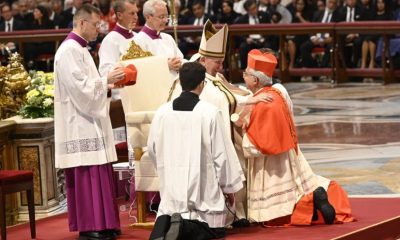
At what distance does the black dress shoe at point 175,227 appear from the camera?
7816mm

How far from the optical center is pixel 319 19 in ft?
63.4

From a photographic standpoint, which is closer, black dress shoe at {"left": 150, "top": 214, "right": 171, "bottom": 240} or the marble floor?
black dress shoe at {"left": 150, "top": 214, "right": 171, "bottom": 240}

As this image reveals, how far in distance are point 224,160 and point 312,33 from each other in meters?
11.2

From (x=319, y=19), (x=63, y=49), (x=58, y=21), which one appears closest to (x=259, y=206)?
(x=63, y=49)

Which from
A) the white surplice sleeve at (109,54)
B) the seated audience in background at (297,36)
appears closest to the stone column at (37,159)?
the white surplice sleeve at (109,54)

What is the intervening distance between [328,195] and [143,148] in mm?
1478

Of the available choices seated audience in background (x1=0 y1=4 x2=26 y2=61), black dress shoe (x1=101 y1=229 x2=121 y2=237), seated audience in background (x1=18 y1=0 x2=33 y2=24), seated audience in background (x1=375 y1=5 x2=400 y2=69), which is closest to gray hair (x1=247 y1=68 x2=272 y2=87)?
black dress shoe (x1=101 y1=229 x2=121 y2=237)

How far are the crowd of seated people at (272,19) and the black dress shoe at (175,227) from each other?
30.6ft

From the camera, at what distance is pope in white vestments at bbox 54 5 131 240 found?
27.2ft

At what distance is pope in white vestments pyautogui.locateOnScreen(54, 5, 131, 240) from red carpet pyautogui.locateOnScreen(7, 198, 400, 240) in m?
0.30

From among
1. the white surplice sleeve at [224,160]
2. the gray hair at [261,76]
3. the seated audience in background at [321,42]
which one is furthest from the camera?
the seated audience in background at [321,42]

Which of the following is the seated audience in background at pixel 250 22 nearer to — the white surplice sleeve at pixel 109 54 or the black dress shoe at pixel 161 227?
the white surplice sleeve at pixel 109 54

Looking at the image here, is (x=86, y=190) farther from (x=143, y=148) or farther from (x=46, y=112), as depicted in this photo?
(x=46, y=112)

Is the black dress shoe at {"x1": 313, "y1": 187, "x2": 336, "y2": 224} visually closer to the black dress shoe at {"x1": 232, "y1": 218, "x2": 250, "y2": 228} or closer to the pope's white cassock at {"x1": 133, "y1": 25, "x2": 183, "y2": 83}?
the black dress shoe at {"x1": 232, "y1": 218, "x2": 250, "y2": 228}
